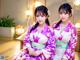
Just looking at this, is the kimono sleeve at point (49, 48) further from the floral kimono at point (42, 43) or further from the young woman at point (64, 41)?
the young woman at point (64, 41)

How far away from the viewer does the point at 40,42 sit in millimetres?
2344

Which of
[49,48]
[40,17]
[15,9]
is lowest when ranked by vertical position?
[49,48]

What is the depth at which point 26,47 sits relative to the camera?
2.39 m

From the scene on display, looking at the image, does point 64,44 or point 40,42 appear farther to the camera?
point 64,44

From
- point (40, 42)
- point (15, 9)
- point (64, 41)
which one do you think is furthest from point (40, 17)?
point (15, 9)

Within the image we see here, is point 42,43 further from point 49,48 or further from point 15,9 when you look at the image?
point 15,9

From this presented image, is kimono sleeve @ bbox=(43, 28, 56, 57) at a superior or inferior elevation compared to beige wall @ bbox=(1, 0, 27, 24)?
inferior

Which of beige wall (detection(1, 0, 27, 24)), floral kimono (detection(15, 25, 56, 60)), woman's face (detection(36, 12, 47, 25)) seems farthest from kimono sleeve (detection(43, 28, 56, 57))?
beige wall (detection(1, 0, 27, 24))

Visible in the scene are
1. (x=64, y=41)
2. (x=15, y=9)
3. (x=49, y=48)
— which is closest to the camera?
(x=49, y=48)

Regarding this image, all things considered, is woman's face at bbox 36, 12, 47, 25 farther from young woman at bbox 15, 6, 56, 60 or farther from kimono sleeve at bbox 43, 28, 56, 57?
kimono sleeve at bbox 43, 28, 56, 57

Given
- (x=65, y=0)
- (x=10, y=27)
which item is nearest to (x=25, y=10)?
(x=10, y=27)

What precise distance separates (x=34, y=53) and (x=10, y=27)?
25.9 feet

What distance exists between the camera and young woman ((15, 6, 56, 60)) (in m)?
2.34

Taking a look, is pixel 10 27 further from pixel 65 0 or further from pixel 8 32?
pixel 65 0
